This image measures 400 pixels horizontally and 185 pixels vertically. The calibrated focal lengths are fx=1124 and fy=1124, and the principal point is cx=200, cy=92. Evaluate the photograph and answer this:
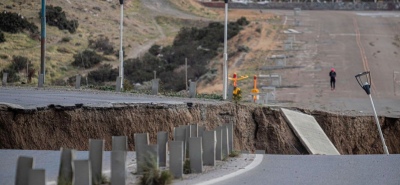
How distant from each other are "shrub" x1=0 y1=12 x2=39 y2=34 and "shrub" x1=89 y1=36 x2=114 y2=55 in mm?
3604

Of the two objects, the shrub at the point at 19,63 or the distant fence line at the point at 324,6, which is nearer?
the shrub at the point at 19,63

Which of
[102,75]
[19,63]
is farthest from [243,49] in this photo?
[19,63]

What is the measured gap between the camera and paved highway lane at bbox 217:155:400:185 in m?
16.3

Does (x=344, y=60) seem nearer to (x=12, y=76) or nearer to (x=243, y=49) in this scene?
(x=243, y=49)

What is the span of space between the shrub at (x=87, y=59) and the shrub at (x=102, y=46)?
200cm

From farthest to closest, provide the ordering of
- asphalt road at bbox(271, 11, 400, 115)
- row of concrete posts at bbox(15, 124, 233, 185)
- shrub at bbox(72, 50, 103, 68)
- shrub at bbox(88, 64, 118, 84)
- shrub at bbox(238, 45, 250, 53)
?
shrub at bbox(238, 45, 250, 53) < shrub at bbox(72, 50, 103, 68) < shrub at bbox(88, 64, 118, 84) < asphalt road at bbox(271, 11, 400, 115) < row of concrete posts at bbox(15, 124, 233, 185)

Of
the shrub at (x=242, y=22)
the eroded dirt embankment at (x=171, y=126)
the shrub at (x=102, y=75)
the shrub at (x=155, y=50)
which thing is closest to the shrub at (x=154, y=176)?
the eroded dirt embankment at (x=171, y=126)

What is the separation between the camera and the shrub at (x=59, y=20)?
70.4m

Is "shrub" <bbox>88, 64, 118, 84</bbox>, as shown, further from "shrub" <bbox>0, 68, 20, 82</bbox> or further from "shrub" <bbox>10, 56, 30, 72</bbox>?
"shrub" <bbox>0, 68, 20, 82</bbox>

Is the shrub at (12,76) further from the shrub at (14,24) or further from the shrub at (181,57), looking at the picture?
the shrub at (14,24)

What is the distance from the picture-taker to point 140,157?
16109 mm

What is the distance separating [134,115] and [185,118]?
1.84 m

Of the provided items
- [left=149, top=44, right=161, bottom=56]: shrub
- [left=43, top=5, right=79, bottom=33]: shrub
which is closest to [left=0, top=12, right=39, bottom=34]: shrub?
[left=43, top=5, right=79, bottom=33]: shrub

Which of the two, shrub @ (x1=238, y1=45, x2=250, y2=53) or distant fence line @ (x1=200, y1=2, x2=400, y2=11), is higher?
distant fence line @ (x1=200, y1=2, x2=400, y2=11)
